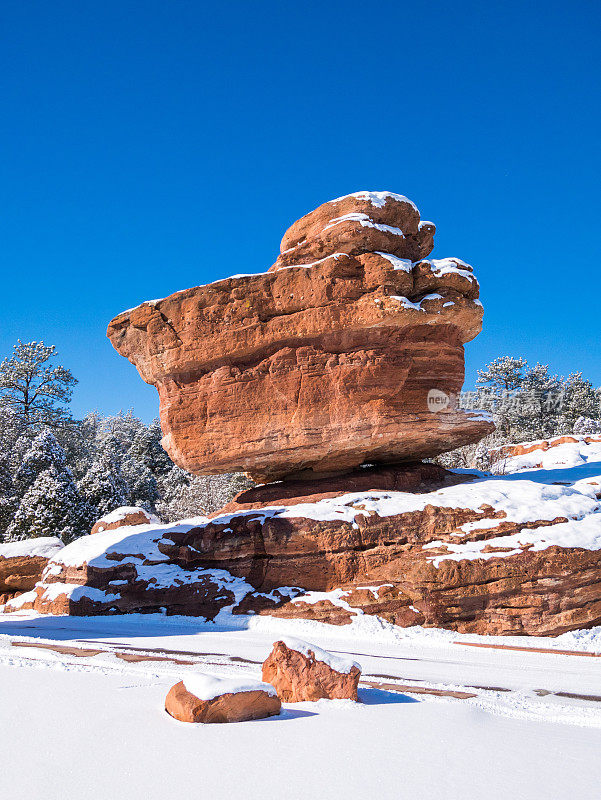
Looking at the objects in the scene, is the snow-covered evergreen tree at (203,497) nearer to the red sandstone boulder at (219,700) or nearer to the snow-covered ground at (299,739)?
the snow-covered ground at (299,739)

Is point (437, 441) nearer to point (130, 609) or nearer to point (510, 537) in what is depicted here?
point (510, 537)

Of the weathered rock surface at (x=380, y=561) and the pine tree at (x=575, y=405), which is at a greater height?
the pine tree at (x=575, y=405)

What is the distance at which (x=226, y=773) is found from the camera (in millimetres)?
3473

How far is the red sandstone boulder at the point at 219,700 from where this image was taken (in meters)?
4.41

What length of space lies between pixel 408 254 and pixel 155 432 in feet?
149

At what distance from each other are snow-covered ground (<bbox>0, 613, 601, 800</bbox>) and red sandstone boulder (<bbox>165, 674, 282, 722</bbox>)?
0.11 m

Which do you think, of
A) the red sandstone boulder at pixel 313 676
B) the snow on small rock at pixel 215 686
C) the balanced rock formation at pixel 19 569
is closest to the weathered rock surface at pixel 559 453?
the balanced rock formation at pixel 19 569

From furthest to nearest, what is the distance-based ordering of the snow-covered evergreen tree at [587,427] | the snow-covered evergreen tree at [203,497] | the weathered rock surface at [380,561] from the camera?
the snow-covered evergreen tree at [587,427] < the snow-covered evergreen tree at [203,497] < the weathered rock surface at [380,561]

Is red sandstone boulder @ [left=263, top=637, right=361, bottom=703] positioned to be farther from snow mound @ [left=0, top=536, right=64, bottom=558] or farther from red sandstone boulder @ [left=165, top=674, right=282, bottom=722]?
snow mound @ [left=0, top=536, right=64, bottom=558]

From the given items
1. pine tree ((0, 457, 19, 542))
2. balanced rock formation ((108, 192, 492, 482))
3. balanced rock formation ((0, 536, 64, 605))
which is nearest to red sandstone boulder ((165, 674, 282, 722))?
balanced rock formation ((108, 192, 492, 482))

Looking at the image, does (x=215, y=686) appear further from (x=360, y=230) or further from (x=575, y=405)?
(x=575, y=405)

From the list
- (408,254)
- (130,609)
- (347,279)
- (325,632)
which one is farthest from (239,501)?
(408,254)

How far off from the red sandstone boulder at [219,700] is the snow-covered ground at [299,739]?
11cm

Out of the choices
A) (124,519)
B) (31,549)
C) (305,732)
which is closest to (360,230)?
(124,519)
